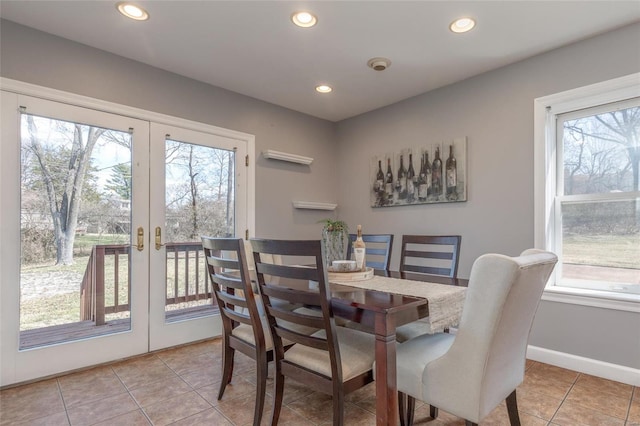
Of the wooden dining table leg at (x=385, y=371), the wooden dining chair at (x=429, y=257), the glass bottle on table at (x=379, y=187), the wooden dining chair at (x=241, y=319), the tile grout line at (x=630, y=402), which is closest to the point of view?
the wooden dining table leg at (x=385, y=371)

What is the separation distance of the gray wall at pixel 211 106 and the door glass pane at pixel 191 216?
37cm

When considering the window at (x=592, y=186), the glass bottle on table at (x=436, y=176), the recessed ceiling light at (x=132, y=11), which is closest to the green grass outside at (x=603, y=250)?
the window at (x=592, y=186)

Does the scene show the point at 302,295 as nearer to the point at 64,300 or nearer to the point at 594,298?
the point at 64,300

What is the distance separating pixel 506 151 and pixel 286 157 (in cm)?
226

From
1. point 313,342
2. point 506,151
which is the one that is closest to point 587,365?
point 506,151

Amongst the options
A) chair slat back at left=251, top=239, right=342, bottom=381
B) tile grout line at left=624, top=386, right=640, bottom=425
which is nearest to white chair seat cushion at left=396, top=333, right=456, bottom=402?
chair slat back at left=251, top=239, right=342, bottom=381

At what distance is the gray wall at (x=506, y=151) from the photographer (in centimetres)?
243

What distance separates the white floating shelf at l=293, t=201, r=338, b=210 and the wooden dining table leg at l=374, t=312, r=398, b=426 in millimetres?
2763

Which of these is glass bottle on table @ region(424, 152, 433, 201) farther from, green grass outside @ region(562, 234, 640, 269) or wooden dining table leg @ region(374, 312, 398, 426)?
wooden dining table leg @ region(374, 312, 398, 426)

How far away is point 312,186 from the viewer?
14.1ft

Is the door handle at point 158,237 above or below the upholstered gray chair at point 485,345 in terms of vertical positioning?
above

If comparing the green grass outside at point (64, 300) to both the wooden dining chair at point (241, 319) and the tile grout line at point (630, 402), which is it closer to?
the wooden dining chair at point (241, 319)

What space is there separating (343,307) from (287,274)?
297 mm

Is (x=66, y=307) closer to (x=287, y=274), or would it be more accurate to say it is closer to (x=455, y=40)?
(x=287, y=274)
